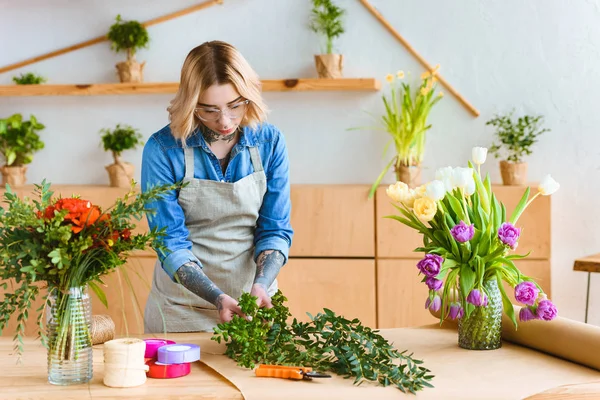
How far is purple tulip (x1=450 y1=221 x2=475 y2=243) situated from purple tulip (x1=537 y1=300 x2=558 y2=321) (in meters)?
0.26

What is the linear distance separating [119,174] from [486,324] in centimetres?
264

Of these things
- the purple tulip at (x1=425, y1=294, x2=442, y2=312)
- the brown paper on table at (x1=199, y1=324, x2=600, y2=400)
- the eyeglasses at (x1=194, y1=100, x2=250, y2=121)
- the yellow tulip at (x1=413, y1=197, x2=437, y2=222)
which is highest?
the eyeglasses at (x1=194, y1=100, x2=250, y2=121)

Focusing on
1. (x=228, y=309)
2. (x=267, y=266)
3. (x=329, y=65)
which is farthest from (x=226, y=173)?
(x=329, y=65)

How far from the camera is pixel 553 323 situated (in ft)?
6.28

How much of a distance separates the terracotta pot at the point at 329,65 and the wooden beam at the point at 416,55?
315 millimetres

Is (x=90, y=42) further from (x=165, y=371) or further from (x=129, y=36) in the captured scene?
(x=165, y=371)

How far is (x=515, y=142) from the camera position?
12.5ft

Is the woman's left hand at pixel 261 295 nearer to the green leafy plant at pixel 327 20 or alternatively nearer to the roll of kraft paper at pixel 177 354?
the roll of kraft paper at pixel 177 354

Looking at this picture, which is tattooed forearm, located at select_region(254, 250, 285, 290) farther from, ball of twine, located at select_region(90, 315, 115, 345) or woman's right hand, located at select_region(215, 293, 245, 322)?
ball of twine, located at select_region(90, 315, 115, 345)

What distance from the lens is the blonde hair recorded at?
222 cm

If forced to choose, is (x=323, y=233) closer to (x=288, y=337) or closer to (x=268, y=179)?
(x=268, y=179)

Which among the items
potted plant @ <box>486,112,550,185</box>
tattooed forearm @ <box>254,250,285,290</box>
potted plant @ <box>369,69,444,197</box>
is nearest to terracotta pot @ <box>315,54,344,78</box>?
potted plant @ <box>369,69,444,197</box>

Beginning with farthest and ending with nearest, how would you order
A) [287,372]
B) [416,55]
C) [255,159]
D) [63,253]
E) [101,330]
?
[416,55] < [255,159] < [101,330] < [287,372] < [63,253]

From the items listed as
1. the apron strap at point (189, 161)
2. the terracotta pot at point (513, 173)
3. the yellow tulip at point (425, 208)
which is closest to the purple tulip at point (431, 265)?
the yellow tulip at point (425, 208)
